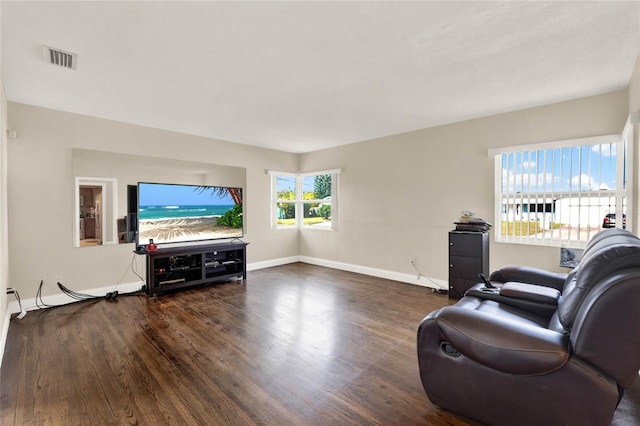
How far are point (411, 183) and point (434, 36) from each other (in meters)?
2.77

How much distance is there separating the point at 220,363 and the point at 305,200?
432 cm

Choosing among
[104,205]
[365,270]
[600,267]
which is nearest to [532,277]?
[600,267]

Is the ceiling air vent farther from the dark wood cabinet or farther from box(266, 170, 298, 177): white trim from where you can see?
the dark wood cabinet

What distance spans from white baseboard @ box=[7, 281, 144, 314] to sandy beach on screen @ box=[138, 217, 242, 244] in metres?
0.65

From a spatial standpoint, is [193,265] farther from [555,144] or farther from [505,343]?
[555,144]

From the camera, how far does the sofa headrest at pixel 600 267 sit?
129 cm

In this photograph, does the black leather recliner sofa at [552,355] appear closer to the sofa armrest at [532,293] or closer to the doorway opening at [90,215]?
the sofa armrest at [532,293]

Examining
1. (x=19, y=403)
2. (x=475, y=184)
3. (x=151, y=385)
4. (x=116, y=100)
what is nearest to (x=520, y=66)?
(x=475, y=184)

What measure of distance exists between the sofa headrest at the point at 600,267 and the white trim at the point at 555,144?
7.29 feet

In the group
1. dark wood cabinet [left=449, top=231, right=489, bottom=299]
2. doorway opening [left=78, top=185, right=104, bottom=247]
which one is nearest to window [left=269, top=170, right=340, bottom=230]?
dark wood cabinet [left=449, top=231, right=489, bottom=299]

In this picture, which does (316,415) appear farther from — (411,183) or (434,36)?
(411,183)

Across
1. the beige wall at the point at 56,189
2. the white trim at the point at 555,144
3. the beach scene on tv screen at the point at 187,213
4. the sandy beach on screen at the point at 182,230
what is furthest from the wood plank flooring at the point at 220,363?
the white trim at the point at 555,144

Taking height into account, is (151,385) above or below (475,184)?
below

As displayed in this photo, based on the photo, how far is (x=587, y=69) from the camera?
8.45 ft
